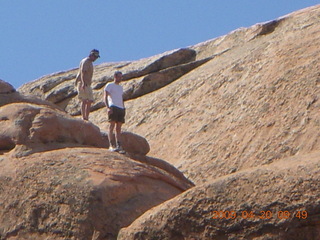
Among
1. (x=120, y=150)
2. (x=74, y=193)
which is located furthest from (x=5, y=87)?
(x=74, y=193)

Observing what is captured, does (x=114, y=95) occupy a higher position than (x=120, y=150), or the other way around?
(x=114, y=95)

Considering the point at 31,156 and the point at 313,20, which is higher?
the point at 313,20

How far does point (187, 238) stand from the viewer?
1045cm

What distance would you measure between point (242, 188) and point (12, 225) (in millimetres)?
3617

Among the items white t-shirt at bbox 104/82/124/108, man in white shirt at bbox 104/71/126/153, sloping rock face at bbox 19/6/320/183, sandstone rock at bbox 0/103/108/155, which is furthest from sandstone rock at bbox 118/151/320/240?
sloping rock face at bbox 19/6/320/183

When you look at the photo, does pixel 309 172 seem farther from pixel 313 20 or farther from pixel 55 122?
pixel 313 20

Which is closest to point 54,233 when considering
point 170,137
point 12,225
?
point 12,225

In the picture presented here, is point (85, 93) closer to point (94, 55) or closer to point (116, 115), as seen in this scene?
point (94, 55)
